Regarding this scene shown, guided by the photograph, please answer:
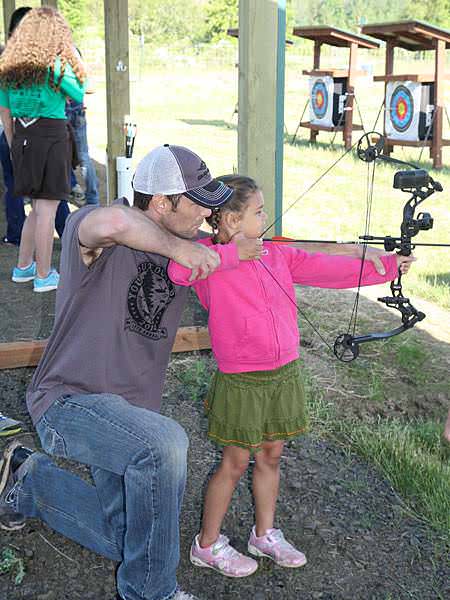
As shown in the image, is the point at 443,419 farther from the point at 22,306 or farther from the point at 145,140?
the point at 145,140

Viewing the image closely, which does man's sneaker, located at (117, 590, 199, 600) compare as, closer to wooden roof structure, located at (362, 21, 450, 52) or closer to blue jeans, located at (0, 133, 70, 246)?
blue jeans, located at (0, 133, 70, 246)

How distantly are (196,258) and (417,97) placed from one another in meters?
11.6

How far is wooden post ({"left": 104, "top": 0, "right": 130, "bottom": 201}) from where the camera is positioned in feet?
22.6

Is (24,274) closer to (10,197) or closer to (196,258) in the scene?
(10,197)

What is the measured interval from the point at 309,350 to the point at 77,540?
2327mm

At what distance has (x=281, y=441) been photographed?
9.44 feet

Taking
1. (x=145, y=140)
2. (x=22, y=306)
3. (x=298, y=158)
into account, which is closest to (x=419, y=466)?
(x=22, y=306)

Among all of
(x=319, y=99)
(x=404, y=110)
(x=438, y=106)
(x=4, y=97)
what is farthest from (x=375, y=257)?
(x=319, y=99)

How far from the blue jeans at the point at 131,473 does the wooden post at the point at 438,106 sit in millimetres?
10653

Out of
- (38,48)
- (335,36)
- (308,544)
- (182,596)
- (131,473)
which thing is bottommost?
(308,544)

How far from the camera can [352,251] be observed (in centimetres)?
297

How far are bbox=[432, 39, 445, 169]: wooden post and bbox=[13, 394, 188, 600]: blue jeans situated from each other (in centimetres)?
1065

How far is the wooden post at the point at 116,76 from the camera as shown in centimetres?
690

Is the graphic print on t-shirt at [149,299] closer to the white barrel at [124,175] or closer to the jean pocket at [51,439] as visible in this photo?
the jean pocket at [51,439]
